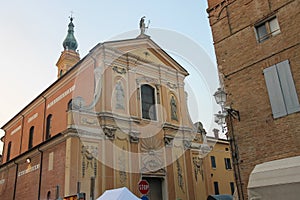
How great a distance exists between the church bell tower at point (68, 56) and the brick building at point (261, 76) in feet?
84.3

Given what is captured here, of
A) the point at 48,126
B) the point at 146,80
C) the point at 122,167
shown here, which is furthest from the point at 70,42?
the point at 122,167

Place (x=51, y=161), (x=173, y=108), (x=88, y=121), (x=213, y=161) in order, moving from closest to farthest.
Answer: (x=88, y=121) < (x=51, y=161) < (x=173, y=108) < (x=213, y=161)

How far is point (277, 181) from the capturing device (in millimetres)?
6613

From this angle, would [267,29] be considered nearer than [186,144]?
Yes

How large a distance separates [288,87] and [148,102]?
37.9ft

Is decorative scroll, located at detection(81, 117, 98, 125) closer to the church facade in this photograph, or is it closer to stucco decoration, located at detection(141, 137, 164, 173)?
the church facade

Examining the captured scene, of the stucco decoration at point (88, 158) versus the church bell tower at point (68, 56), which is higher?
the church bell tower at point (68, 56)

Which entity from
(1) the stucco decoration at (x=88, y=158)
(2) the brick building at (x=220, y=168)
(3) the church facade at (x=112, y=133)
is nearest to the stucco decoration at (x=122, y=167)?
(3) the church facade at (x=112, y=133)

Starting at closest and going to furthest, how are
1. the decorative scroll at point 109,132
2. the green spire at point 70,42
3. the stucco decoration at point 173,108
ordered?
the decorative scroll at point 109,132, the stucco decoration at point 173,108, the green spire at point 70,42

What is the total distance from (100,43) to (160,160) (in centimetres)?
722

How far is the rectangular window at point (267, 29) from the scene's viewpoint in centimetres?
830

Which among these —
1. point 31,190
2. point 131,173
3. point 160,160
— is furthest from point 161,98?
point 31,190

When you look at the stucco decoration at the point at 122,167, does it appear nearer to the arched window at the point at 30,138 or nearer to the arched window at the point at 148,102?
the arched window at the point at 148,102

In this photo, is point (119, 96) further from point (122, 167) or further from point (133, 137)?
point (122, 167)
